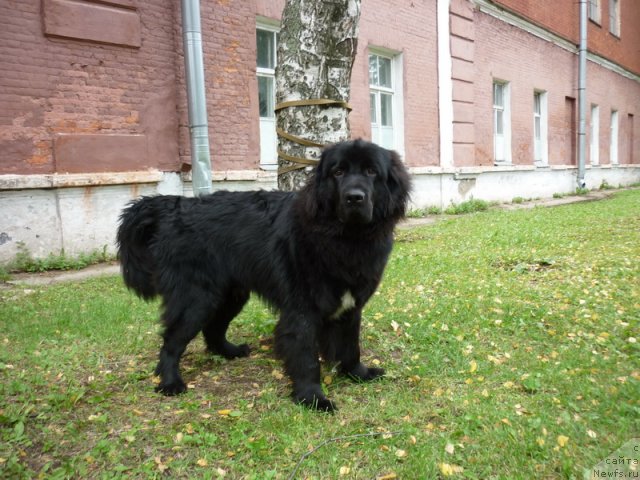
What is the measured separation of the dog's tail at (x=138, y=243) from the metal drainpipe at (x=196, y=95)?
12.9ft

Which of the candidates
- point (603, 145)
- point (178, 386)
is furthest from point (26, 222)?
point (603, 145)

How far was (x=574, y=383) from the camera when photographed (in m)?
2.96

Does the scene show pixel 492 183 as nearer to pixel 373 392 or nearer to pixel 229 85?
pixel 229 85

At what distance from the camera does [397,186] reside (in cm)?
309

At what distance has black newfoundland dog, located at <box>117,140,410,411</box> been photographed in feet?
9.66

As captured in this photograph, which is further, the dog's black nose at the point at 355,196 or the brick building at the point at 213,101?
the brick building at the point at 213,101

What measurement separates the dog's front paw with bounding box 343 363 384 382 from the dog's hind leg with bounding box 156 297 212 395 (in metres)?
0.99

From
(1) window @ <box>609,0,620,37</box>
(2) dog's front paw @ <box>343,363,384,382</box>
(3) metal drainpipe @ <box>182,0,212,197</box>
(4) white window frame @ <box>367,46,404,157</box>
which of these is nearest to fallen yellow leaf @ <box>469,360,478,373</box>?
(2) dog's front paw @ <box>343,363,384,382</box>

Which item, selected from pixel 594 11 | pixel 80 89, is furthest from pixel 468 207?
pixel 594 11

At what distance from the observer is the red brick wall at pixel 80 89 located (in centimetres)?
645

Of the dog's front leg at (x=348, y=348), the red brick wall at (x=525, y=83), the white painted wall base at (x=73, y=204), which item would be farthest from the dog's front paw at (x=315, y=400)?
the red brick wall at (x=525, y=83)

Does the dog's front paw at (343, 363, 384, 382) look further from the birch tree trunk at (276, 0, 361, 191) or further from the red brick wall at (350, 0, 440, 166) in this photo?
the red brick wall at (350, 0, 440, 166)

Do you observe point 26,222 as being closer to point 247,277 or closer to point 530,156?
point 247,277

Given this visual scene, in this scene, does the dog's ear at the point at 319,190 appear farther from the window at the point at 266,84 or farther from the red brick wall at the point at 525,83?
the red brick wall at the point at 525,83
